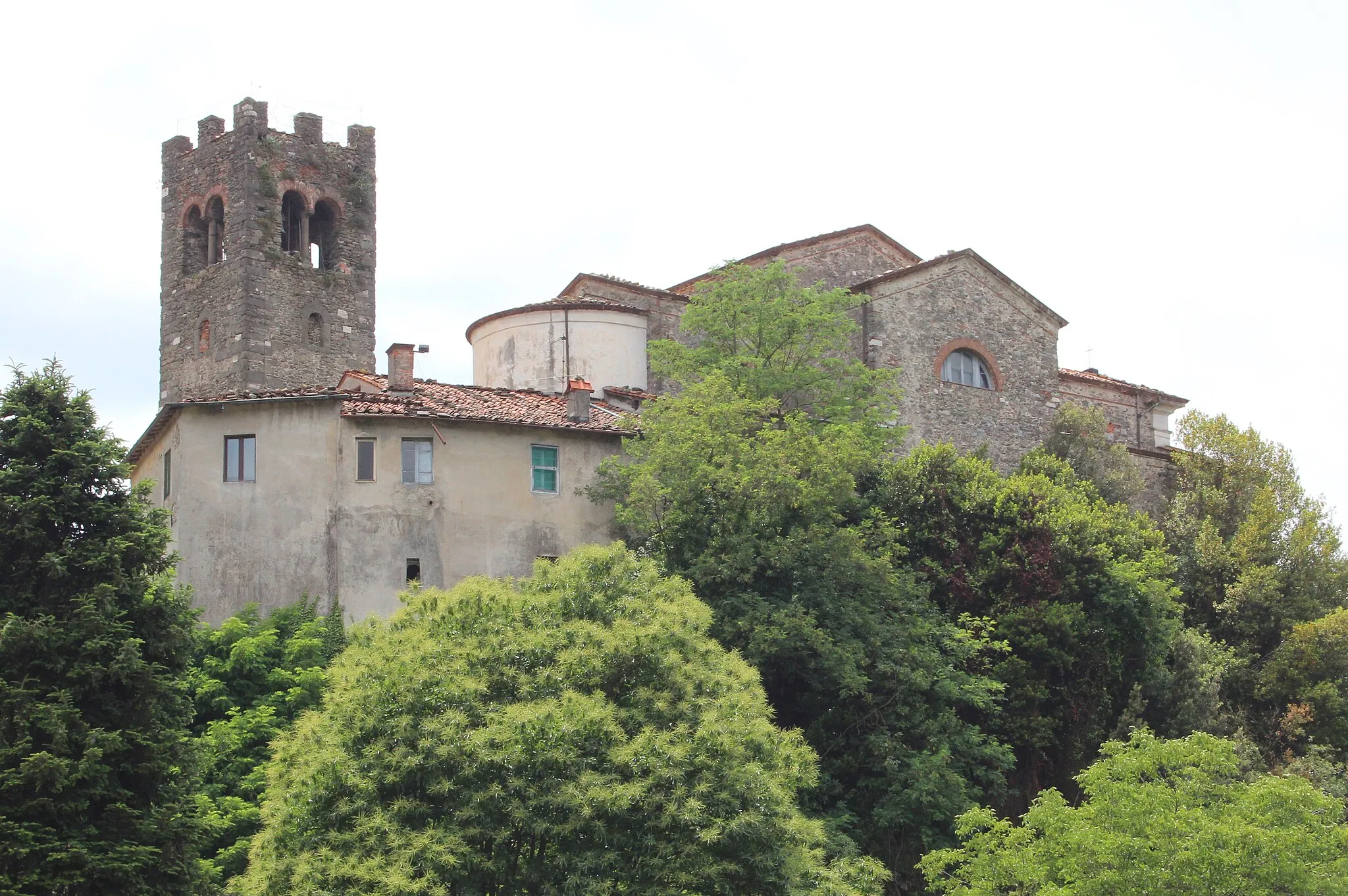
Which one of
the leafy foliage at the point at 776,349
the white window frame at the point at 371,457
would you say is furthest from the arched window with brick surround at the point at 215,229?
the white window frame at the point at 371,457

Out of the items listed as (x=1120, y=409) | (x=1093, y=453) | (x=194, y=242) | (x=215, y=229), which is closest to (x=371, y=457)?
(x=215, y=229)

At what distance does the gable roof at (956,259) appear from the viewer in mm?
47531

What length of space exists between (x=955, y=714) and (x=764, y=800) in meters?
10.0

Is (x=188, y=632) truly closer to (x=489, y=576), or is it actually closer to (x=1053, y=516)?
(x=489, y=576)

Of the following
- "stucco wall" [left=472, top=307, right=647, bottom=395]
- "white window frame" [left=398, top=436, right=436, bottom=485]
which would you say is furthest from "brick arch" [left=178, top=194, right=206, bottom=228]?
"white window frame" [left=398, top=436, right=436, bottom=485]

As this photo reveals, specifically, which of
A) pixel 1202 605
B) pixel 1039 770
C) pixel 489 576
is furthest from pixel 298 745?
pixel 1202 605

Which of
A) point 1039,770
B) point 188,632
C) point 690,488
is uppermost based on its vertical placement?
point 690,488

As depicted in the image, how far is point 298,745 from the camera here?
26141 mm

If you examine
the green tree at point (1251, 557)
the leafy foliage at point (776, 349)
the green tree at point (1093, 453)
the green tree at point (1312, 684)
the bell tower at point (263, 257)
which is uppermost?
the bell tower at point (263, 257)

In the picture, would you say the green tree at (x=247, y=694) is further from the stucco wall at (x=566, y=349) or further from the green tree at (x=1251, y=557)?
the green tree at (x=1251, y=557)

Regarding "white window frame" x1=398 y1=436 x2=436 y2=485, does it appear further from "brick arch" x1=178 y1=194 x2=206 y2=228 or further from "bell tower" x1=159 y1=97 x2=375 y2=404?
"brick arch" x1=178 y1=194 x2=206 y2=228

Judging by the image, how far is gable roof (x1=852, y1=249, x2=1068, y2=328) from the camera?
47.5 metres

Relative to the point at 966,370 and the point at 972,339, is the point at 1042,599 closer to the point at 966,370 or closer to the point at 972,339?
the point at 966,370

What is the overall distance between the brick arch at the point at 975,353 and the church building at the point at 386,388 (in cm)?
9
